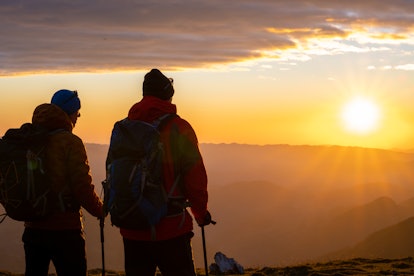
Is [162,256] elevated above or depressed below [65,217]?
below

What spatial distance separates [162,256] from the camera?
6828 millimetres

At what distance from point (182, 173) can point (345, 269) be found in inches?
859

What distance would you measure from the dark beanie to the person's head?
1261mm

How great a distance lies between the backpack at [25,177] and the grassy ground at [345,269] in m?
17.5

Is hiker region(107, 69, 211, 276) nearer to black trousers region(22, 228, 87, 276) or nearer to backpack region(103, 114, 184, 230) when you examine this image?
backpack region(103, 114, 184, 230)

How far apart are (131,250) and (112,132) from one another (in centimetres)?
151

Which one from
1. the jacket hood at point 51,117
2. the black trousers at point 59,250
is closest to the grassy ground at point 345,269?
the black trousers at point 59,250

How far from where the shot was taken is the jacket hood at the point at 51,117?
754 cm

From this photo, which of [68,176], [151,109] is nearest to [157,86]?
[151,109]

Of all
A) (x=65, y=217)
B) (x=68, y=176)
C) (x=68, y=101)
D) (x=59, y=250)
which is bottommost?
(x=59, y=250)

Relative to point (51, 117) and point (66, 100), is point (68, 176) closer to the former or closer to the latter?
point (51, 117)

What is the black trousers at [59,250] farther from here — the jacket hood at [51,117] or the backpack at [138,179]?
the jacket hood at [51,117]

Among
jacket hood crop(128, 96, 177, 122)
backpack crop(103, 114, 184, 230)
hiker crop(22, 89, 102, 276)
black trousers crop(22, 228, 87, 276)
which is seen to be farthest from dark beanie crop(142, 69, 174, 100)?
black trousers crop(22, 228, 87, 276)

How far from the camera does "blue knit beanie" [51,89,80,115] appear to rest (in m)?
7.86
